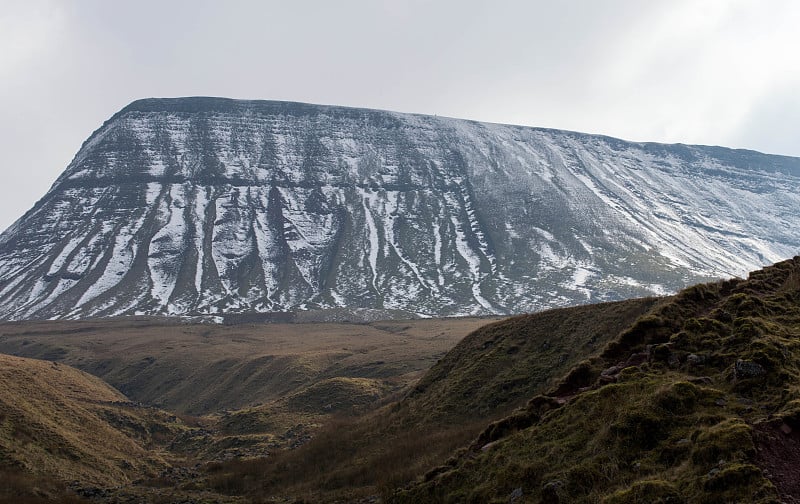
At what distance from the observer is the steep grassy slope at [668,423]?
1218 centimetres

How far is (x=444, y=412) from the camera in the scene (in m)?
33.9

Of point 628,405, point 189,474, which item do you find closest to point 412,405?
point 189,474

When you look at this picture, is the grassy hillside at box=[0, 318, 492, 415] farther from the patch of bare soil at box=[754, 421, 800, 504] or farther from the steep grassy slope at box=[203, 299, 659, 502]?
the patch of bare soil at box=[754, 421, 800, 504]

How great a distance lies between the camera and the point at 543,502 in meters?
14.2

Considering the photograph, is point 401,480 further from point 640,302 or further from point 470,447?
point 640,302

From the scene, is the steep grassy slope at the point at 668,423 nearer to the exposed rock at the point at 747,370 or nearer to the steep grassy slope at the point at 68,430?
the exposed rock at the point at 747,370

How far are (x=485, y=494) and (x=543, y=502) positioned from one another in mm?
2188

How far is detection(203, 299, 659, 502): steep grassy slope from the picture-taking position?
2909 centimetres

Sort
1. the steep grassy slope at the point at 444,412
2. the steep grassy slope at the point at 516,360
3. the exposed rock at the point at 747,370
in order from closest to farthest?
the exposed rock at the point at 747,370 < the steep grassy slope at the point at 444,412 < the steep grassy slope at the point at 516,360

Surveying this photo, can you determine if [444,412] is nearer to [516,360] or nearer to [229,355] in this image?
[516,360]

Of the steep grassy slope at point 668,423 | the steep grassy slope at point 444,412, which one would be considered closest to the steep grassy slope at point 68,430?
the steep grassy slope at point 444,412

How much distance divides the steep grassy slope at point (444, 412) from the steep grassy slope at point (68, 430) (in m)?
7.34

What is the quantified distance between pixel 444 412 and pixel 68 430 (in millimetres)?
26424

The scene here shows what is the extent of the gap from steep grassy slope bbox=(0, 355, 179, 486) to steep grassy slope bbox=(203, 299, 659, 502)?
734 centimetres
